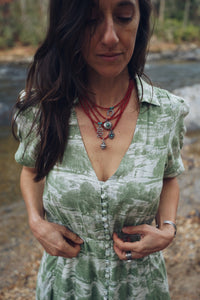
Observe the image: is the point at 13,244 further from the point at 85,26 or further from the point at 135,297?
the point at 85,26

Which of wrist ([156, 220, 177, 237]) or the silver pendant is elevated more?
the silver pendant

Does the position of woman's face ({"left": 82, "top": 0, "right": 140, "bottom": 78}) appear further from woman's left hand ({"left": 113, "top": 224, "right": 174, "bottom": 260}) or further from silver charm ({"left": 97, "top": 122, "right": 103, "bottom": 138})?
woman's left hand ({"left": 113, "top": 224, "right": 174, "bottom": 260})

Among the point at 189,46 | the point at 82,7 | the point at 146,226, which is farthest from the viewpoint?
the point at 189,46

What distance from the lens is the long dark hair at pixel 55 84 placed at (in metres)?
1.25

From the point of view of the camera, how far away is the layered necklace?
4.40 feet

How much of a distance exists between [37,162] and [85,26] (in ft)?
2.05

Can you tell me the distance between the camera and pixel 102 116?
1380mm

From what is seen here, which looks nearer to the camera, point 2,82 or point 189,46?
point 2,82

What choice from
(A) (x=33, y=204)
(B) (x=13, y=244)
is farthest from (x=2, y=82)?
(A) (x=33, y=204)

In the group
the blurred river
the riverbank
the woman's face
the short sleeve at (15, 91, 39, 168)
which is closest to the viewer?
the woman's face

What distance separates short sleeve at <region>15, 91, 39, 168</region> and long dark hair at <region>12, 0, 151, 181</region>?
2cm

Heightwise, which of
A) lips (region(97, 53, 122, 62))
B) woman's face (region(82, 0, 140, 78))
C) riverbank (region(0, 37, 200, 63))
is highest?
woman's face (region(82, 0, 140, 78))

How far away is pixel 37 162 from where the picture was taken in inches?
53.1

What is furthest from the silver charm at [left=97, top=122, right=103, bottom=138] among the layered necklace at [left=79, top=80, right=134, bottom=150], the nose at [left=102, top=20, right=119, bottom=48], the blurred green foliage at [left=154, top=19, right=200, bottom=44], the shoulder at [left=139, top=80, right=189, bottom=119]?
the blurred green foliage at [left=154, top=19, right=200, bottom=44]
